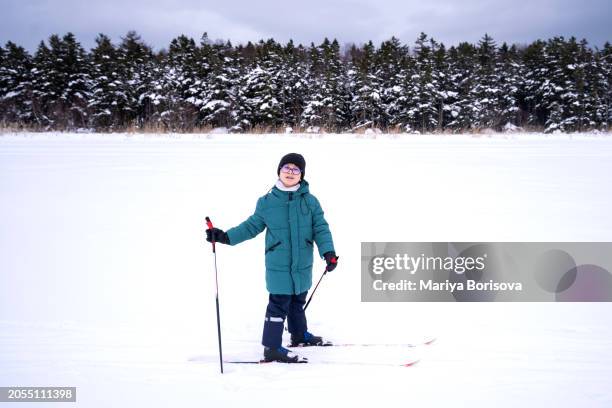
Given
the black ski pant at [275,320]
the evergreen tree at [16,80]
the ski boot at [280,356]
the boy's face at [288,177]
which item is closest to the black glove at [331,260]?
the black ski pant at [275,320]

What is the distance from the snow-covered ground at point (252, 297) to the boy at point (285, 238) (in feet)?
1.09

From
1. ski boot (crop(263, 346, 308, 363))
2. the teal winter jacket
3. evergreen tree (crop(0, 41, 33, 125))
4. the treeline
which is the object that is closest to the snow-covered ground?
ski boot (crop(263, 346, 308, 363))

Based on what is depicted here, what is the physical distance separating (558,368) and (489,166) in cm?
743

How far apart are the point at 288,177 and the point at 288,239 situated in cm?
44

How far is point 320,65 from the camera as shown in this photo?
1213 inches

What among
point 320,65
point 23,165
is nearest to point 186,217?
point 23,165

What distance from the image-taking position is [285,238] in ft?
9.63

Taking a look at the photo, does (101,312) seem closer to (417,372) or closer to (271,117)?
(417,372)

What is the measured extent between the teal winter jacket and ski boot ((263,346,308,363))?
1.36ft

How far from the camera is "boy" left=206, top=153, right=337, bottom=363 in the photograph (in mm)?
2936

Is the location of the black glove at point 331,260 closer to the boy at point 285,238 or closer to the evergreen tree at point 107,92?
the boy at point 285,238

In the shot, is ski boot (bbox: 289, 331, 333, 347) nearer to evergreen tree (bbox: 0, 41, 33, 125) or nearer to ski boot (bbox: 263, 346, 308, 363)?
ski boot (bbox: 263, 346, 308, 363)

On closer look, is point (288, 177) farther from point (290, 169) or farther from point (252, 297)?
point (252, 297)

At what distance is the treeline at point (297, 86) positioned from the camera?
28031 millimetres
